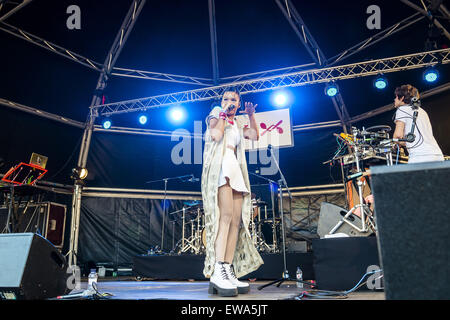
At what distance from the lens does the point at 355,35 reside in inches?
287

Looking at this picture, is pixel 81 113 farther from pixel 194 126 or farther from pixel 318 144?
pixel 318 144

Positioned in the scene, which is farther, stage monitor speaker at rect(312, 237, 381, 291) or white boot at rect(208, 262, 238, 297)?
stage monitor speaker at rect(312, 237, 381, 291)

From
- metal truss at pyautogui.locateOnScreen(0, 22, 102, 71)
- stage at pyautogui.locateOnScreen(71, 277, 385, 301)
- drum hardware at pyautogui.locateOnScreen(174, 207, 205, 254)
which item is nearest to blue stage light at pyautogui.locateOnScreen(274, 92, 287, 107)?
drum hardware at pyautogui.locateOnScreen(174, 207, 205, 254)

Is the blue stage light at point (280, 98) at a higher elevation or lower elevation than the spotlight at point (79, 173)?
higher

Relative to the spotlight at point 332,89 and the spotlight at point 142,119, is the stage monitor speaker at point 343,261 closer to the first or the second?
the spotlight at point 332,89

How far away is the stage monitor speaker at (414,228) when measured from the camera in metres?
0.90

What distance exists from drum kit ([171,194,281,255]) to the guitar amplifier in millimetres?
2529

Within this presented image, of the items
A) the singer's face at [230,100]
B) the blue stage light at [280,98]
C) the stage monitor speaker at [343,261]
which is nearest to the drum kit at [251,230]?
the blue stage light at [280,98]

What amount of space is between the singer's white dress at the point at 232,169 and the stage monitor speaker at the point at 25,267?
128 centimetres

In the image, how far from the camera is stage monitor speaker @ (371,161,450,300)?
0.90m

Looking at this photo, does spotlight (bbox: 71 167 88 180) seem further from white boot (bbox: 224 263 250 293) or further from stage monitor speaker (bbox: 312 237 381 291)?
stage monitor speaker (bbox: 312 237 381 291)

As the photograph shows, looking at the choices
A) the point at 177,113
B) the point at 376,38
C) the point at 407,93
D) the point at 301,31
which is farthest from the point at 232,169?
the point at 376,38

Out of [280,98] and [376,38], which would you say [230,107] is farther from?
[376,38]

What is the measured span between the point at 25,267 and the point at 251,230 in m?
5.51
